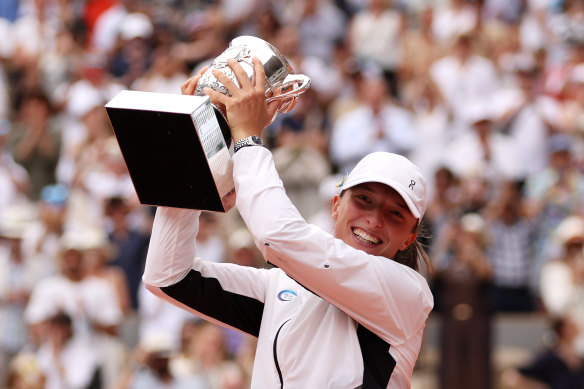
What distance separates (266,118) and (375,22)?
8937 millimetres

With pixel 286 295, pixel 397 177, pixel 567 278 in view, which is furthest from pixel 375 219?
pixel 567 278

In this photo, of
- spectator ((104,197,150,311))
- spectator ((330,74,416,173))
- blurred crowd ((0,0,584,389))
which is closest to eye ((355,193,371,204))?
blurred crowd ((0,0,584,389))

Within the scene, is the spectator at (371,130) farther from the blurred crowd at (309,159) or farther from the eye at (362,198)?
the eye at (362,198)

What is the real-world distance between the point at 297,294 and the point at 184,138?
67 centimetres

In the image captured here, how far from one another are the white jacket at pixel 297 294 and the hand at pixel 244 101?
83 mm

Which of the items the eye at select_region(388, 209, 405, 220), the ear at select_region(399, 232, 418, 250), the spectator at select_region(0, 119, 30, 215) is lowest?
the spectator at select_region(0, 119, 30, 215)

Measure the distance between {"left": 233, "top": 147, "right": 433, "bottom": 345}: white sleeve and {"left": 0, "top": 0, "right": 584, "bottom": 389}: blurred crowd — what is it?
3.16 meters

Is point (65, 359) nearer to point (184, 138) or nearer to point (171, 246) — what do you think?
point (171, 246)

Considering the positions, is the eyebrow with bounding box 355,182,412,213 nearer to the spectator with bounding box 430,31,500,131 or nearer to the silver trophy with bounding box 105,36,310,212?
the silver trophy with bounding box 105,36,310,212

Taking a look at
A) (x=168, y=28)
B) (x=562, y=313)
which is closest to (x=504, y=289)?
(x=562, y=313)

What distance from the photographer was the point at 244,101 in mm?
2904

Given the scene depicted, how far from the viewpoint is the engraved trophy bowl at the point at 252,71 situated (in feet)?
9.72

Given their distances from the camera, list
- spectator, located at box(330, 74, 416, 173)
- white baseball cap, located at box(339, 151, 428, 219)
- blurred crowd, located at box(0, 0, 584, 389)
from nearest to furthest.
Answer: white baseball cap, located at box(339, 151, 428, 219) < blurred crowd, located at box(0, 0, 584, 389) < spectator, located at box(330, 74, 416, 173)

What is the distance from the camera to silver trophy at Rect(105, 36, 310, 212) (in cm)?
281
